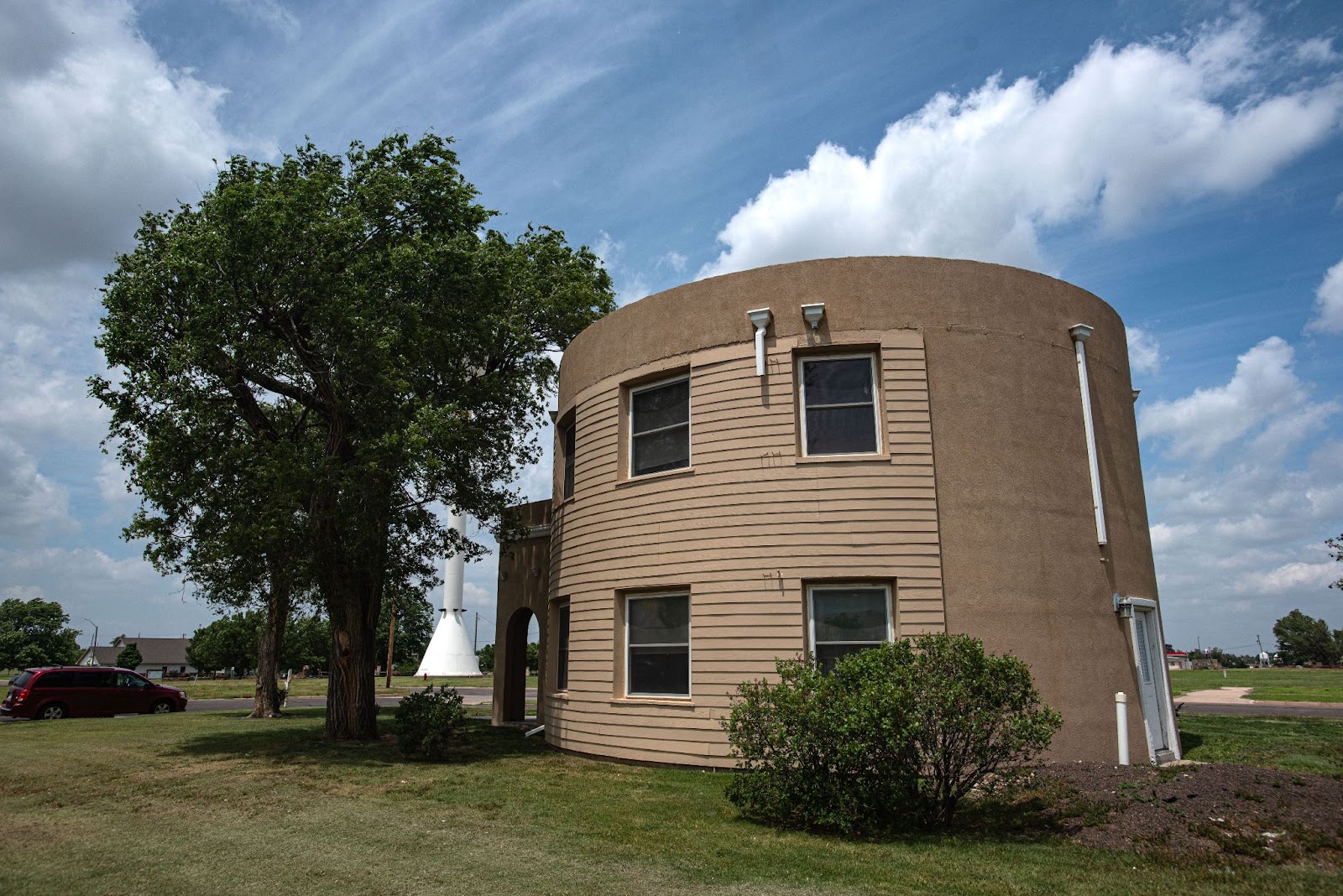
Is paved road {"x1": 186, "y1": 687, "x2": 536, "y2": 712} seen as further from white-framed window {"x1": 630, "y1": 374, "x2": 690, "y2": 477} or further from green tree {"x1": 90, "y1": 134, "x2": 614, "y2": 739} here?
white-framed window {"x1": 630, "y1": 374, "x2": 690, "y2": 477}

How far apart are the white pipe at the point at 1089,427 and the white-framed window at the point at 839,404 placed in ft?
9.84

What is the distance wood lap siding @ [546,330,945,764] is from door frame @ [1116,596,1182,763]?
293cm

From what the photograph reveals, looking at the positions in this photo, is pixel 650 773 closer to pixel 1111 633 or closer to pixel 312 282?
pixel 1111 633

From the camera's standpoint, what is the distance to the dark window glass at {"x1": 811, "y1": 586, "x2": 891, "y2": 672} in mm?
10828

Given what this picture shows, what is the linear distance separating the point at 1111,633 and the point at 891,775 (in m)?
5.14

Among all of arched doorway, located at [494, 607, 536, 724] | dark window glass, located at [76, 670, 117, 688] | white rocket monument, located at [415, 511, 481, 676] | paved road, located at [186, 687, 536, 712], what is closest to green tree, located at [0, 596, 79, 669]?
white rocket monument, located at [415, 511, 481, 676]

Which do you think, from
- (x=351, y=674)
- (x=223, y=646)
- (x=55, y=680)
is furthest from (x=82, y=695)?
(x=223, y=646)

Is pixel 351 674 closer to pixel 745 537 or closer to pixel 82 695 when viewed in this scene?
pixel 745 537

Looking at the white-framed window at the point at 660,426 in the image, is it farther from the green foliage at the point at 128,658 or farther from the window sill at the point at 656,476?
the green foliage at the point at 128,658

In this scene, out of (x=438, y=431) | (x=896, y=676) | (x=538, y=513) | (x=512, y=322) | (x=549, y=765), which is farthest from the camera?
(x=538, y=513)

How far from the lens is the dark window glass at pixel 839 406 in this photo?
1155cm

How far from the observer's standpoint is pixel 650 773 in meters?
11.1

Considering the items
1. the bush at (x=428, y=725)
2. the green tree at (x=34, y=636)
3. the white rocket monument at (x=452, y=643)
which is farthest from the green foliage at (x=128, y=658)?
the bush at (x=428, y=725)

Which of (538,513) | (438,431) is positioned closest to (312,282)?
(438,431)
